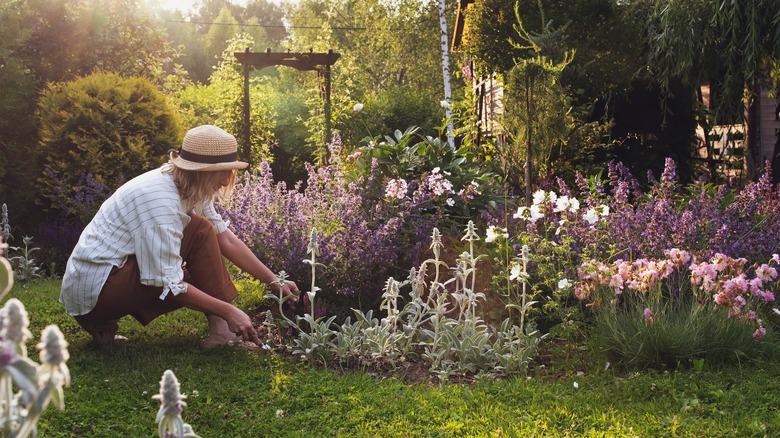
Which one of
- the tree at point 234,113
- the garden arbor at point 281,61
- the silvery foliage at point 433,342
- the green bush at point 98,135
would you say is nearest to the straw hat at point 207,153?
the silvery foliage at point 433,342

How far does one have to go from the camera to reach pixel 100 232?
13.4ft

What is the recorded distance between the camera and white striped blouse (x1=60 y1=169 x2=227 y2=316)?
3.84m

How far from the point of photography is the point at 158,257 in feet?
12.6

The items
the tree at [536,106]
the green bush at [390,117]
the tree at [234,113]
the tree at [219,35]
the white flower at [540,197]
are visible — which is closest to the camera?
the white flower at [540,197]

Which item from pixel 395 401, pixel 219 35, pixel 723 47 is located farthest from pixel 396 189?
pixel 219 35

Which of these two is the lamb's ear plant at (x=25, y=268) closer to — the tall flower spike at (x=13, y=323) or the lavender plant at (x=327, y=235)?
the lavender plant at (x=327, y=235)

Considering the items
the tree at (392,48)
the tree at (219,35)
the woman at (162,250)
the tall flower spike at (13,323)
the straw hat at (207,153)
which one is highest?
the tree at (219,35)

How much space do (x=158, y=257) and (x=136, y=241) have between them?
0.16 meters

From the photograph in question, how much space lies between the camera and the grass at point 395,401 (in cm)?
332

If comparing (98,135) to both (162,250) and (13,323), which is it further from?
(13,323)

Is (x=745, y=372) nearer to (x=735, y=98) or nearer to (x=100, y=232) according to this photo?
(x=100, y=232)

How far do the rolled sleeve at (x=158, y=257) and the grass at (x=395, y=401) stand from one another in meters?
0.48

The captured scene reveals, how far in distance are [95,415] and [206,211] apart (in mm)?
1370

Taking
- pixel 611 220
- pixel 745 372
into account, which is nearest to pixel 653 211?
pixel 611 220
